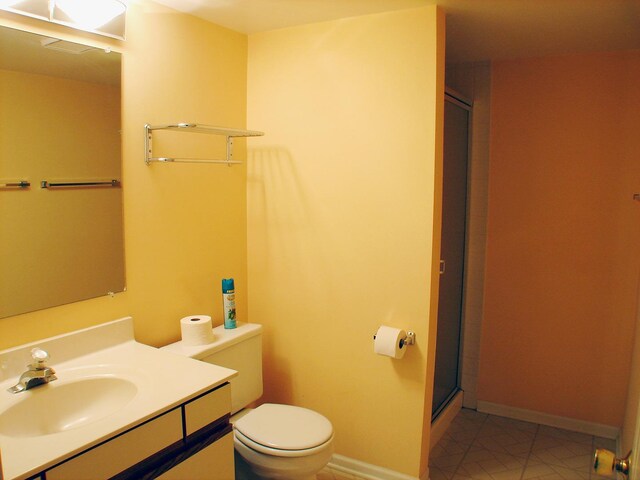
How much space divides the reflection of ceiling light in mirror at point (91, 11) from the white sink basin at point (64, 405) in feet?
4.10

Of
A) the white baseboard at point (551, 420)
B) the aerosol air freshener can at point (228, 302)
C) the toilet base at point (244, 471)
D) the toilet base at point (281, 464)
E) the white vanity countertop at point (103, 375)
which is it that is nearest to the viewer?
the white vanity countertop at point (103, 375)

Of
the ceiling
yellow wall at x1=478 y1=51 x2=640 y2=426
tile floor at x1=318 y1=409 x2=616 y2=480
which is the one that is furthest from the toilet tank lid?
yellow wall at x1=478 y1=51 x2=640 y2=426

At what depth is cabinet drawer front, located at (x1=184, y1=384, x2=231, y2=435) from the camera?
5.13ft

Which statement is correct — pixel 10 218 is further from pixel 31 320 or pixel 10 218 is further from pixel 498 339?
pixel 498 339

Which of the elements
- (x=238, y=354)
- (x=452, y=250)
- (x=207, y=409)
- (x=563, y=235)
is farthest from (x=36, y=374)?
(x=563, y=235)

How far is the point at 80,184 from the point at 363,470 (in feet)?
6.04

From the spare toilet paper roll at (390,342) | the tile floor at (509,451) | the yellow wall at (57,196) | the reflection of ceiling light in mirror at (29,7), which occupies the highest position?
the reflection of ceiling light in mirror at (29,7)

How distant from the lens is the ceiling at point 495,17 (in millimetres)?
2055

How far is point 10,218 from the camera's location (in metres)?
1.62

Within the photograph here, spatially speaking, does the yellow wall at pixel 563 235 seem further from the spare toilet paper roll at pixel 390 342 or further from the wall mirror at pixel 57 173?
the wall mirror at pixel 57 173

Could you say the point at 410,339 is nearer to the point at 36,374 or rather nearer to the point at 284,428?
the point at 284,428

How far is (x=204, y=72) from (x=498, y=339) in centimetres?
234

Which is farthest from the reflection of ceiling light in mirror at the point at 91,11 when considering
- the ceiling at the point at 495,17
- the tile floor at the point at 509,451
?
the tile floor at the point at 509,451

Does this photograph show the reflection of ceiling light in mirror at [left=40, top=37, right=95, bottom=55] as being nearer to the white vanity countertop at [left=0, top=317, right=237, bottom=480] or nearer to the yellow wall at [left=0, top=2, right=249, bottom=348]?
the yellow wall at [left=0, top=2, right=249, bottom=348]
